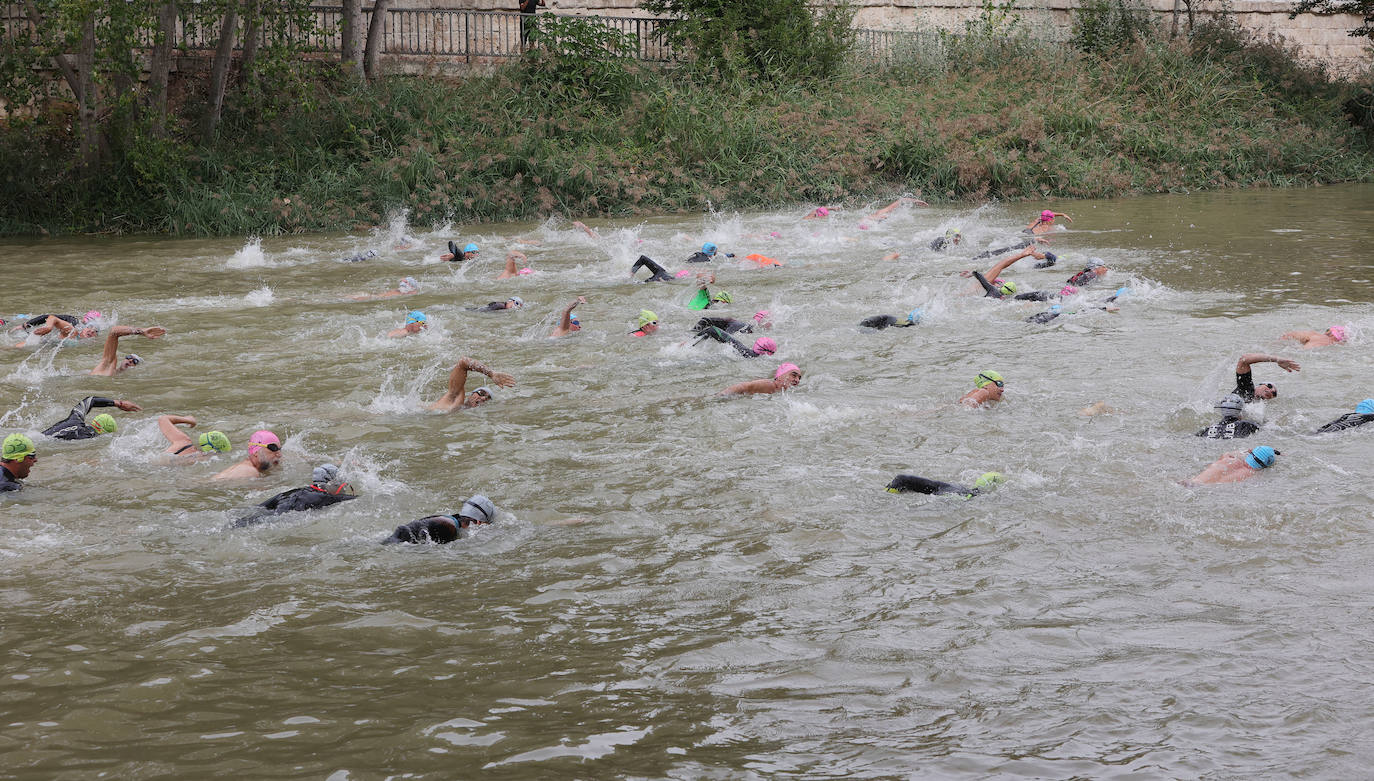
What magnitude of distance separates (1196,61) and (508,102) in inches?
714

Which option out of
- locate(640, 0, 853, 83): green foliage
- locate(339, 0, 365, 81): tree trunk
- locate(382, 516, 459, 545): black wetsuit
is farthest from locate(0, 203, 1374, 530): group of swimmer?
locate(640, 0, 853, 83): green foliage

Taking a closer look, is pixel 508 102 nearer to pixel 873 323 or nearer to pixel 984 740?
pixel 873 323

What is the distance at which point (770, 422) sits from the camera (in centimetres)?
934

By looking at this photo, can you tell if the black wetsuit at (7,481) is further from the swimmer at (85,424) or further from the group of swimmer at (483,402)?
the swimmer at (85,424)

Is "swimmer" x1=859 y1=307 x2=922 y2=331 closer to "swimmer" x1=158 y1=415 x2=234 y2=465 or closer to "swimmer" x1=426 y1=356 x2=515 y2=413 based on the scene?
"swimmer" x1=426 y1=356 x2=515 y2=413

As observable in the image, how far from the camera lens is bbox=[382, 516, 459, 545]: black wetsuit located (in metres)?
6.69

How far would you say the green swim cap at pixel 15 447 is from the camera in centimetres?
777

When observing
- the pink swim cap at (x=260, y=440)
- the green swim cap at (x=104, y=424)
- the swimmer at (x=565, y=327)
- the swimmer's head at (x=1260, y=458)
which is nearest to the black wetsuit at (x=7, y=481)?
the green swim cap at (x=104, y=424)

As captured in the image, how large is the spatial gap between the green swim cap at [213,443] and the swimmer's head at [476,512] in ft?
8.48

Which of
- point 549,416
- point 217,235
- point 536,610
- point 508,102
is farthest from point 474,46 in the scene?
point 536,610

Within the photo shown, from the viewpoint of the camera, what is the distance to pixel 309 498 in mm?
7348

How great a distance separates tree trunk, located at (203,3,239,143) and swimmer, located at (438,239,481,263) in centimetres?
696

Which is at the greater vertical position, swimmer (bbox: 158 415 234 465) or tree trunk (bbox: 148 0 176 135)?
tree trunk (bbox: 148 0 176 135)

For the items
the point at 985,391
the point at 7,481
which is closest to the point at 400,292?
the point at 7,481
